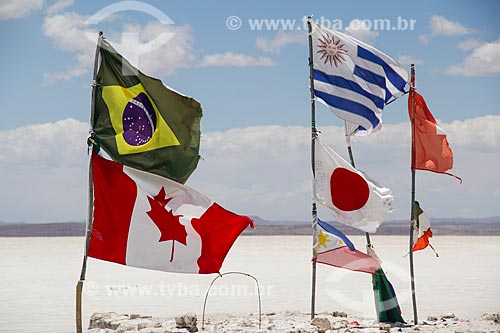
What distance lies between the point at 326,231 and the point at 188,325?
259 centimetres

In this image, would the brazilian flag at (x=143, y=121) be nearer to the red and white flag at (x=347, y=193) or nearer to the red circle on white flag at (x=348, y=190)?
the red and white flag at (x=347, y=193)

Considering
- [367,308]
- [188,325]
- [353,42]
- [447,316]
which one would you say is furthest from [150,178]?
[367,308]

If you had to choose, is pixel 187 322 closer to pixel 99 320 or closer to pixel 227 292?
pixel 99 320

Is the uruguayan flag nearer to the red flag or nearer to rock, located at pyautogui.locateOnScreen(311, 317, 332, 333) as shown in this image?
the red flag

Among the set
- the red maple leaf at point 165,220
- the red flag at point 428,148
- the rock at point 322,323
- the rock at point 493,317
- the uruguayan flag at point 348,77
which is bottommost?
the rock at point 493,317

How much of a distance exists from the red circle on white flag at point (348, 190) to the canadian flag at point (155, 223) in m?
1.84

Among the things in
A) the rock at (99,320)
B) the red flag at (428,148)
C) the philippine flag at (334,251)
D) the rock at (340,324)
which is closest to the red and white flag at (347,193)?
the philippine flag at (334,251)

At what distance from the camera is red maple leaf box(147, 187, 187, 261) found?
1167 cm

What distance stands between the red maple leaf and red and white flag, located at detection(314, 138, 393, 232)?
242cm

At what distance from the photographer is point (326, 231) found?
13.2m

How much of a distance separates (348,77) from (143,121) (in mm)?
3480

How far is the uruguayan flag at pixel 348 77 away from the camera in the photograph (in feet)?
43.4

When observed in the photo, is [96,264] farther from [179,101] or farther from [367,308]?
[179,101]

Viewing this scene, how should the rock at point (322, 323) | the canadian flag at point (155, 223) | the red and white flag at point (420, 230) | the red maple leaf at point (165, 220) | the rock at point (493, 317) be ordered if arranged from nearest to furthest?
the canadian flag at point (155, 223) → the red maple leaf at point (165, 220) → the rock at point (322, 323) → the red and white flag at point (420, 230) → the rock at point (493, 317)
